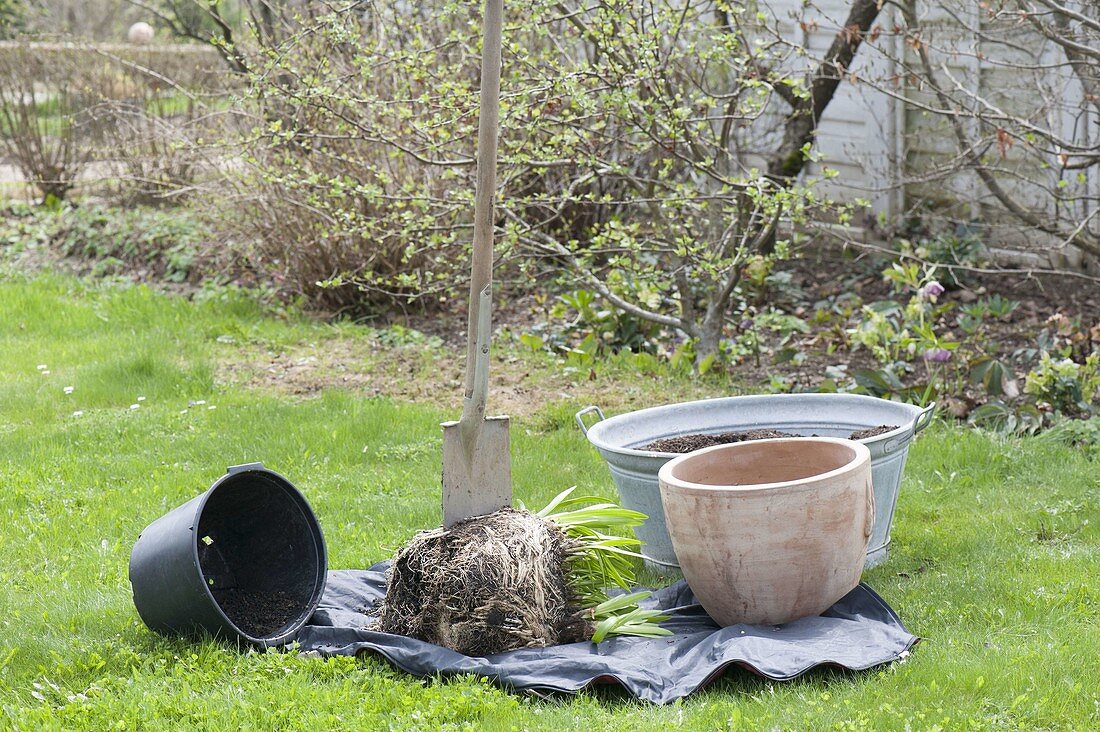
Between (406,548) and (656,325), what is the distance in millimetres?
3722

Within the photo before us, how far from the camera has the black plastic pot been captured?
3.05 m

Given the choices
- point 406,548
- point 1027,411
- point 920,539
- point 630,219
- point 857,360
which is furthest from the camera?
point 630,219

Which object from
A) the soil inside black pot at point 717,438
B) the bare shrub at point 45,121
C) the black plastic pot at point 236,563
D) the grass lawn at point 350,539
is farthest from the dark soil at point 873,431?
the bare shrub at point 45,121

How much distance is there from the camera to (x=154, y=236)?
885 centimetres

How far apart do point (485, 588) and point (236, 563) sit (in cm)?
91

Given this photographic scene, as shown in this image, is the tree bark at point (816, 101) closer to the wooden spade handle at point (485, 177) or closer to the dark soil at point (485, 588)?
the wooden spade handle at point (485, 177)

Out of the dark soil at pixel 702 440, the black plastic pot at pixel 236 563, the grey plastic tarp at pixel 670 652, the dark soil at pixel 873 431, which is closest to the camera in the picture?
the grey plastic tarp at pixel 670 652

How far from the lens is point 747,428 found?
4.11 metres

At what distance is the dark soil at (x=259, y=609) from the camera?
325 centimetres

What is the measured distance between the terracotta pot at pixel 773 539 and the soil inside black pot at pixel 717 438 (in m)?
0.48

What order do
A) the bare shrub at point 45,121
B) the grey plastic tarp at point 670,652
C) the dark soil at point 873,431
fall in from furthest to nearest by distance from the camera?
the bare shrub at point 45,121, the dark soil at point 873,431, the grey plastic tarp at point 670,652

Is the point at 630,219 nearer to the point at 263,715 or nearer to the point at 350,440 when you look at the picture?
the point at 350,440

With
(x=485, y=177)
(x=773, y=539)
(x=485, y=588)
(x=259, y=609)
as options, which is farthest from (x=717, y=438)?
(x=259, y=609)

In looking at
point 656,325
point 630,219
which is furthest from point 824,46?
point 656,325
